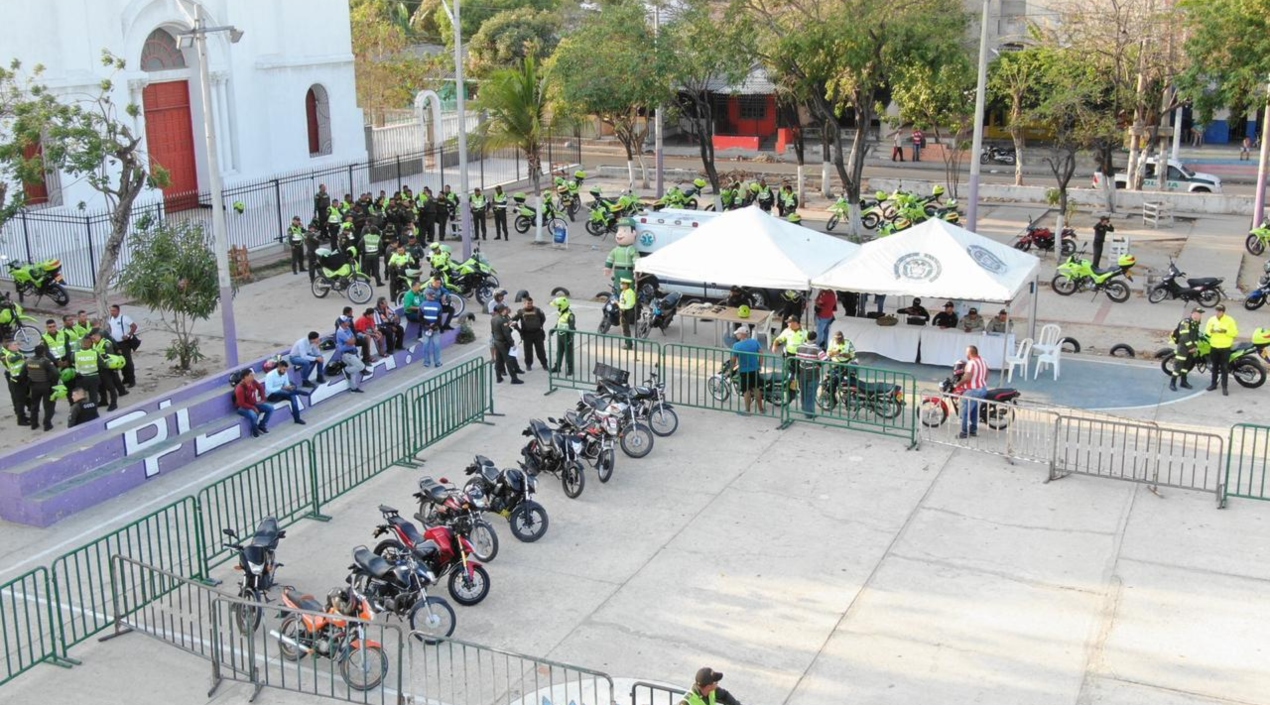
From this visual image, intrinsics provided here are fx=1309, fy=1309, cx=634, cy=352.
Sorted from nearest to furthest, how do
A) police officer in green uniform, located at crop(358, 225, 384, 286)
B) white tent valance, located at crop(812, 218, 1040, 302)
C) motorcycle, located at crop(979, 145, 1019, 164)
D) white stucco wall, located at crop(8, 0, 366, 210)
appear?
white tent valance, located at crop(812, 218, 1040, 302), police officer in green uniform, located at crop(358, 225, 384, 286), white stucco wall, located at crop(8, 0, 366, 210), motorcycle, located at crop(979, 145, 1019, 164)

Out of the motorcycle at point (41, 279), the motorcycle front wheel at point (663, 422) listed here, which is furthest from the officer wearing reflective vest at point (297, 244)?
the motorcycle front wheel at point (663, 422)

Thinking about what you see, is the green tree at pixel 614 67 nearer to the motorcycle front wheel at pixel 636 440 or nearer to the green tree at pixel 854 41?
the green tree at pixel 854 41

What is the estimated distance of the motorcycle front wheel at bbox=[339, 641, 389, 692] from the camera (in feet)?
35.6

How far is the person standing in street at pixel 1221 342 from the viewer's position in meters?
18.6

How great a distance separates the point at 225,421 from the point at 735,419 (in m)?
6.84

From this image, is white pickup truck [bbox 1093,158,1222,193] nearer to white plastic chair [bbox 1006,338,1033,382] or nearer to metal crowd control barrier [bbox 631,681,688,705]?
white plastic chair [bbox 1006,338,1033,382]

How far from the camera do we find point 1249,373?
62.3ft

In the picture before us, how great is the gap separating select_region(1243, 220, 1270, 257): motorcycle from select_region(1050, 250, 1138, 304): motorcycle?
16.2 ft

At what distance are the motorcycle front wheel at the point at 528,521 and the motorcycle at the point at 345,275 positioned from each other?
12.1 metres

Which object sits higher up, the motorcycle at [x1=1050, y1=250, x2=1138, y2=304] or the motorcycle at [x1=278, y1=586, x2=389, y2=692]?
the motorcycle at [x1=1050, y1=250, x2=1138, y2=304]

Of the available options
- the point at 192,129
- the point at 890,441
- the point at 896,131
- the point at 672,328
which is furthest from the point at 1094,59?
the point at 192,129

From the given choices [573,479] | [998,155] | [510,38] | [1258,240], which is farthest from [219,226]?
[510,38]

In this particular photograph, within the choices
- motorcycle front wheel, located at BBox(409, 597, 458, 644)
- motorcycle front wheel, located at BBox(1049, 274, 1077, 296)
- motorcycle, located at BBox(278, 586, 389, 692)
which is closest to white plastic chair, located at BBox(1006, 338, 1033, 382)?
motorcycle front wheel, located at BBox(1049, 274, 1077, 296)

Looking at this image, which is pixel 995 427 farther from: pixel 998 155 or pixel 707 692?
pixel 998 155
